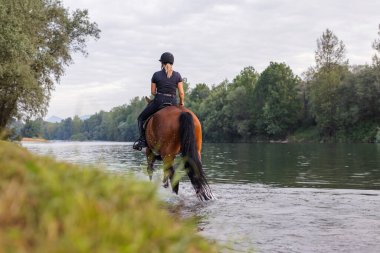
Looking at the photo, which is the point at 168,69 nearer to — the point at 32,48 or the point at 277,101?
the point at 32,48

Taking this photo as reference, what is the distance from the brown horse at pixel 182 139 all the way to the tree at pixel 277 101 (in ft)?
309

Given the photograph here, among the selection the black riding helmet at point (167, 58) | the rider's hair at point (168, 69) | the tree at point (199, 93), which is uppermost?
the tree at point (199, 93)

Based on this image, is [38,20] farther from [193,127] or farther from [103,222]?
[103,222]

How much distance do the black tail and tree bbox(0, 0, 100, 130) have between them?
20268 mm

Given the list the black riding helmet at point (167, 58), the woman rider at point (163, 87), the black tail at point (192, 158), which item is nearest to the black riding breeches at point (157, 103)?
the woman rider at point (163, 87)

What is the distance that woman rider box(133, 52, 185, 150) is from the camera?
Result: 13.3 m

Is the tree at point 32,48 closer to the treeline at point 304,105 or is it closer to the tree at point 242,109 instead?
the treeline at point 304,105

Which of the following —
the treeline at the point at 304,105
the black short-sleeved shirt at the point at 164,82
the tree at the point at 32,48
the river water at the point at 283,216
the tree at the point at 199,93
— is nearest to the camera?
the river water at the point at 283,216

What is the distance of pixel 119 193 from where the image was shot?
135 inches

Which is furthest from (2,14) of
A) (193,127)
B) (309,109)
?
(309,109)

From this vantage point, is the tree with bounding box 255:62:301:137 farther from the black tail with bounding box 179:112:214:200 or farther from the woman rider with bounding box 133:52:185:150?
the black tail with bounding box 179:112:214:200

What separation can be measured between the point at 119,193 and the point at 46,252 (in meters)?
1.46

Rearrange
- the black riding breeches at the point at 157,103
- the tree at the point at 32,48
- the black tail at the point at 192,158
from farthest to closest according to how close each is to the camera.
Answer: the tree at the point at 32,48 < the black riding breeches at the point at 157,103 < the black tail at the point at 192,158

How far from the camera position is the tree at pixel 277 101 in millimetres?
106500
